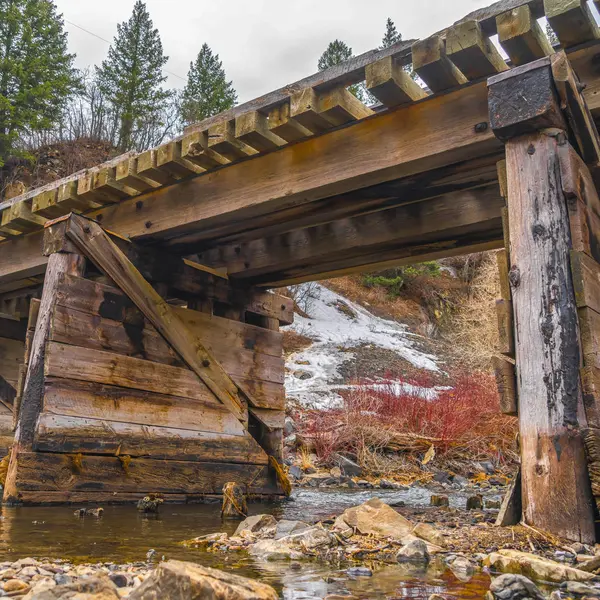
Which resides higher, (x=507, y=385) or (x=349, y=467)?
(x=507, y=385)

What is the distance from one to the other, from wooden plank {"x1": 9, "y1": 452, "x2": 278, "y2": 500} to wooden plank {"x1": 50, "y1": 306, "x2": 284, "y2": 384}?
3.36 feet

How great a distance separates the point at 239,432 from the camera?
6414 millimetres

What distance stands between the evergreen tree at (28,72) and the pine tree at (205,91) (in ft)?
22.3

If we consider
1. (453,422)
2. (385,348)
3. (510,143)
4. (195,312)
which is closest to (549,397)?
(510,143)

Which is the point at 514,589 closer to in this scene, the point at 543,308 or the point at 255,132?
the point at 543,308

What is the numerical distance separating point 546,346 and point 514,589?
138 cm

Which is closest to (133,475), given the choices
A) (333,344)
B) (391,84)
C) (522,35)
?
(391,84)

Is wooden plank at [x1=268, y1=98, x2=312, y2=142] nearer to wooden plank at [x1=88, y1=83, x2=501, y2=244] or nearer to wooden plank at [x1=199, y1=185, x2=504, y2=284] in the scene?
wooden plank at [x1=88, y1=83, x2=501, y2=244]

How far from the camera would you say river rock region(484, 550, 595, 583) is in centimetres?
228

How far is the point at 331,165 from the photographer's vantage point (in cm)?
464

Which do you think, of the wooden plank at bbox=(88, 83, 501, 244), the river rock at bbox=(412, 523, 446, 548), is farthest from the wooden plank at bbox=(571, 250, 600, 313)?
the river rock at bbox=(412, 523, 446, 548)

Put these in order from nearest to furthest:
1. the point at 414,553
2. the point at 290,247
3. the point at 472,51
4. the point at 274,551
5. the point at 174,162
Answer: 1. the point at 414,553
2. the point at 274,551
3. the point at 472,51
4. the point at 174,162
5. the point at 290,247

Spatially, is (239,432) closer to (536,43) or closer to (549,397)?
(549,397)

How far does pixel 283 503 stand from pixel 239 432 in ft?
2.80
